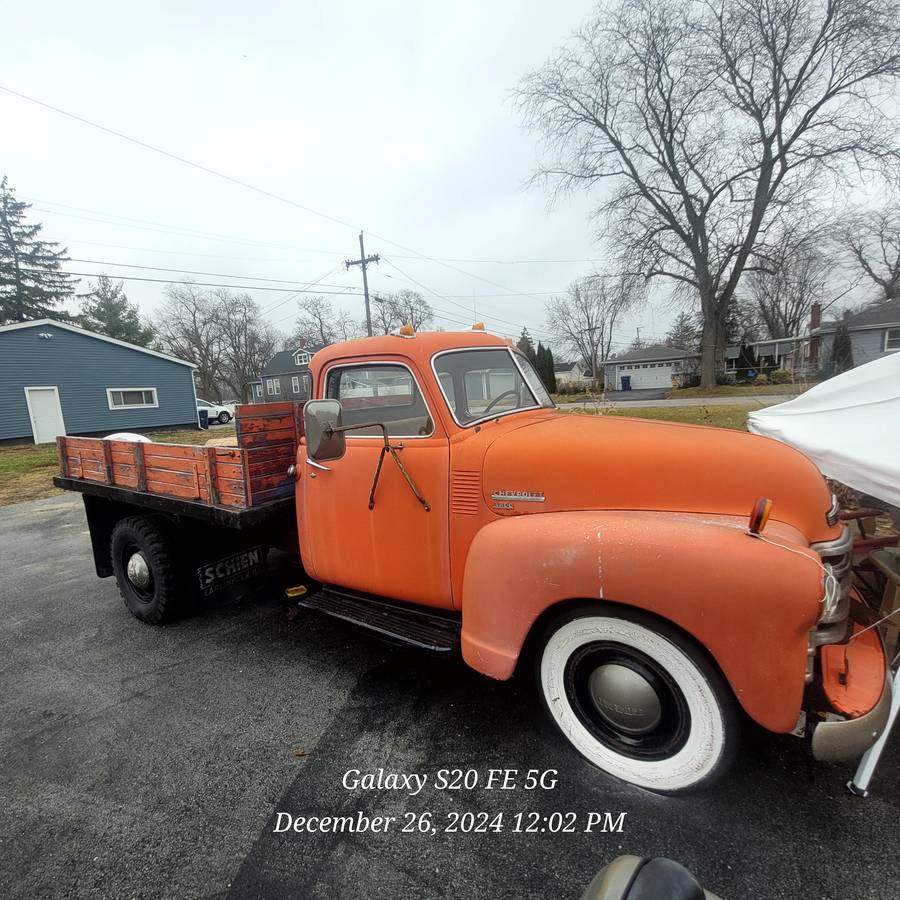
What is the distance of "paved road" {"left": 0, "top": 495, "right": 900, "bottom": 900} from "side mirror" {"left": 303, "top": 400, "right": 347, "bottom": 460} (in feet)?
4.93

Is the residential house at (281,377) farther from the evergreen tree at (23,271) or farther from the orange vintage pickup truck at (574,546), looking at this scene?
the orange vintage pickup truck at (574,546)

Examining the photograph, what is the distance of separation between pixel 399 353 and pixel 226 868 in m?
2.45

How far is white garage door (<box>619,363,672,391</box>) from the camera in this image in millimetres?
43062

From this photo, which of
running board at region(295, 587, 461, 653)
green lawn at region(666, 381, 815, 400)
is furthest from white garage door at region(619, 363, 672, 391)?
running board at region(295, 587, 461, 653)

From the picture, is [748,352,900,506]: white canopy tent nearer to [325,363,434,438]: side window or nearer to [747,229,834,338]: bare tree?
[325,363,434,438]: side window

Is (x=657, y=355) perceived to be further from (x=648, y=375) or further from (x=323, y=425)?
(x=323, y=425)

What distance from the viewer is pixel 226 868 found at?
5.85ft

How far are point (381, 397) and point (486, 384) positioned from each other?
0.69m

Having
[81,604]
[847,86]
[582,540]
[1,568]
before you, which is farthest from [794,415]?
[847,86]

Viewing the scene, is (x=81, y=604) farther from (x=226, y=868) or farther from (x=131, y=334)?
(x=131, y=334)

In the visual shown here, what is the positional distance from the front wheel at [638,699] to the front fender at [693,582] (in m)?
0.11

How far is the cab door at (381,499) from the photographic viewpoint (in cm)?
253

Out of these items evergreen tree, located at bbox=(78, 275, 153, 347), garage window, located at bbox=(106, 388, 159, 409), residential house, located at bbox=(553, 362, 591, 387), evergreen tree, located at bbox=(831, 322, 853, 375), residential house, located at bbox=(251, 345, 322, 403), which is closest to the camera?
garage window, located at bbox=(106, 388, 159, 409)

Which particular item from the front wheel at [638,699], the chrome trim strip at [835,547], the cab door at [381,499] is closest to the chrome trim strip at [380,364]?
the cab door at [381,499]
